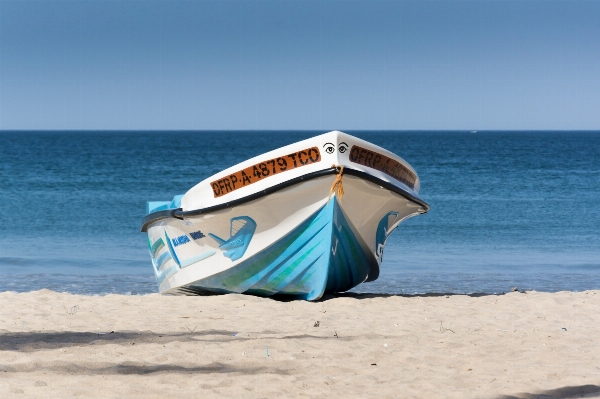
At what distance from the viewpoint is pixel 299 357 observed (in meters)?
5.80

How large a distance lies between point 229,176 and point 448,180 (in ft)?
92.2

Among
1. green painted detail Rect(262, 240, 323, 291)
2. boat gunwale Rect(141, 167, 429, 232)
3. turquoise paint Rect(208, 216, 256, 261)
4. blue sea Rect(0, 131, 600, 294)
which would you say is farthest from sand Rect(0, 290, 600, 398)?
blue sea Rect(0, 131, 600, 294)

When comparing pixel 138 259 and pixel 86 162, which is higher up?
pixel 86 162

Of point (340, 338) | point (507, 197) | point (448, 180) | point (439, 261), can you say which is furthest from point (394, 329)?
point (448, 180)

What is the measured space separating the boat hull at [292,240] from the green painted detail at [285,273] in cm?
1

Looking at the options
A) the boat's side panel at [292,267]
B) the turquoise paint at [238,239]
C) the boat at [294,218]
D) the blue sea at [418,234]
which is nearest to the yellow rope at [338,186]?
the boat at [294,218]

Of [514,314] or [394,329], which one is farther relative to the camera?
[514,314]

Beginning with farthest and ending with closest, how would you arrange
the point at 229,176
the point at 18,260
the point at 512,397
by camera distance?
1. the point at 18,260
2. the point at 229,176
3. the point at 512,397

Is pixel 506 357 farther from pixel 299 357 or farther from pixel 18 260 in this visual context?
pixel 18 260

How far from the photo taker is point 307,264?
8.20m

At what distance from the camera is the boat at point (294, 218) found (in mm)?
7695

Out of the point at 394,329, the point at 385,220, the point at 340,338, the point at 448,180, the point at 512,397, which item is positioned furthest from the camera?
the point at 448,180

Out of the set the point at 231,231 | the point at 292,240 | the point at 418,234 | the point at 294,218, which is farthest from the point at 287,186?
the point at 418,234

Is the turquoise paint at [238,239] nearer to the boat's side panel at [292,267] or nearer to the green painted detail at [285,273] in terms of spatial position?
the boat's side panel at [292,267]
